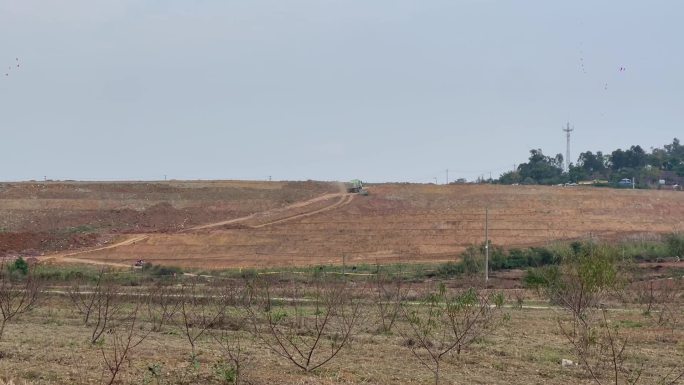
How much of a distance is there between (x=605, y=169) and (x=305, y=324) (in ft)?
315

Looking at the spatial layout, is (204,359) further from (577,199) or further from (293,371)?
(577,199)

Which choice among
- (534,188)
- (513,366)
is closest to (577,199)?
(534,188)

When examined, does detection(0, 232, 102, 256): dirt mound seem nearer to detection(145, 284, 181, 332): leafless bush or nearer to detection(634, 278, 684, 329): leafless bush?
detection(145, 284, 181, 332): leafless bush

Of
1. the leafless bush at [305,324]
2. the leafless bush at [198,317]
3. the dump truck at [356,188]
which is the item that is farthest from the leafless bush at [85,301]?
the dump truck at [356,188]

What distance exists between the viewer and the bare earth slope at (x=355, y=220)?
54.8m

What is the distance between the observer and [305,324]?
20.2 meters

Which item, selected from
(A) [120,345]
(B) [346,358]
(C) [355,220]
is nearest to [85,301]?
(A) [120,345]

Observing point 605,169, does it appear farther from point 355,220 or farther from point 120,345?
point 120,345

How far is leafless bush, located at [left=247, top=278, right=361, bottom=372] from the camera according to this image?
47.2 ft

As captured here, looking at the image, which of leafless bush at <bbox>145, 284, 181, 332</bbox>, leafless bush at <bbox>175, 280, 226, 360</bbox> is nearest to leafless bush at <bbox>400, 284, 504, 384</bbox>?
leafless bush at <bbox>175, 280, 226, 360</bbox>

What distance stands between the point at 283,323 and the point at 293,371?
7502mm

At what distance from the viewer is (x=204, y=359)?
1385 centimetres

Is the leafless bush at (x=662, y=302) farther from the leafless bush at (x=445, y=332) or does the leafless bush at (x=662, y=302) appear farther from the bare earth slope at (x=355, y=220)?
the bare earth slope at (x=355, y=220)

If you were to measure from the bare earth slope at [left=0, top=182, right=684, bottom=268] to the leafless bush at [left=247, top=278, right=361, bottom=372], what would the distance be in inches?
912
